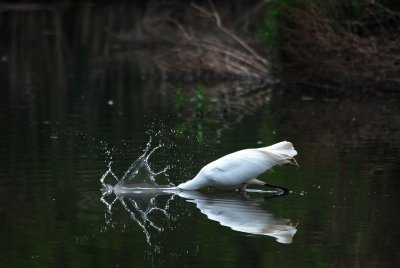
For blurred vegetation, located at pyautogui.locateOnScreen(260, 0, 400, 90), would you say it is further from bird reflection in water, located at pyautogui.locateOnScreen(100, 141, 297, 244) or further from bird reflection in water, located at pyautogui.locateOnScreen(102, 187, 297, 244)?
bird reflection in water, located at pyautogui.locateOnScreen(102, 187, 297, 244)

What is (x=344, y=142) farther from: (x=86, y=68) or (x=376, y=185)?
(x=86, y=68)

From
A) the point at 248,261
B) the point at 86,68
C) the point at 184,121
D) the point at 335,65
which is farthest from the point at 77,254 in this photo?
the point at 86,68

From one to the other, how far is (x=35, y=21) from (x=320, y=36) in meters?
28.0

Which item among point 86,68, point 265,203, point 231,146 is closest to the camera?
point 265,203

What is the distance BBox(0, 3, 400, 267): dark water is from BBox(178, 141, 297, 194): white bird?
177 millimetres

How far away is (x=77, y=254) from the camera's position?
29.7 ft

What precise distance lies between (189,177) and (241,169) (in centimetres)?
151

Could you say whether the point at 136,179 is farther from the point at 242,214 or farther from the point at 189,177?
the point at 242,214

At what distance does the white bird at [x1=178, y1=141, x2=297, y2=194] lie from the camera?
37.8ft

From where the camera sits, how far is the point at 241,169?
11523 millimetres

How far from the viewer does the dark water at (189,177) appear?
29.9 ft

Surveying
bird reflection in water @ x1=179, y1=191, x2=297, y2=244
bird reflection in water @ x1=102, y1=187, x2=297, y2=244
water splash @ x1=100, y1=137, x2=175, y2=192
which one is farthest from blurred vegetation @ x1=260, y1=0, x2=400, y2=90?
bird reflection in water @ x1=179, y1=191, x2=297, y2=244

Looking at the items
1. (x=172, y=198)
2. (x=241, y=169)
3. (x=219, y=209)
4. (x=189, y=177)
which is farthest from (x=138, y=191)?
(x=219, y=209)

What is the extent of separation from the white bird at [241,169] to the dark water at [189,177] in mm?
177
